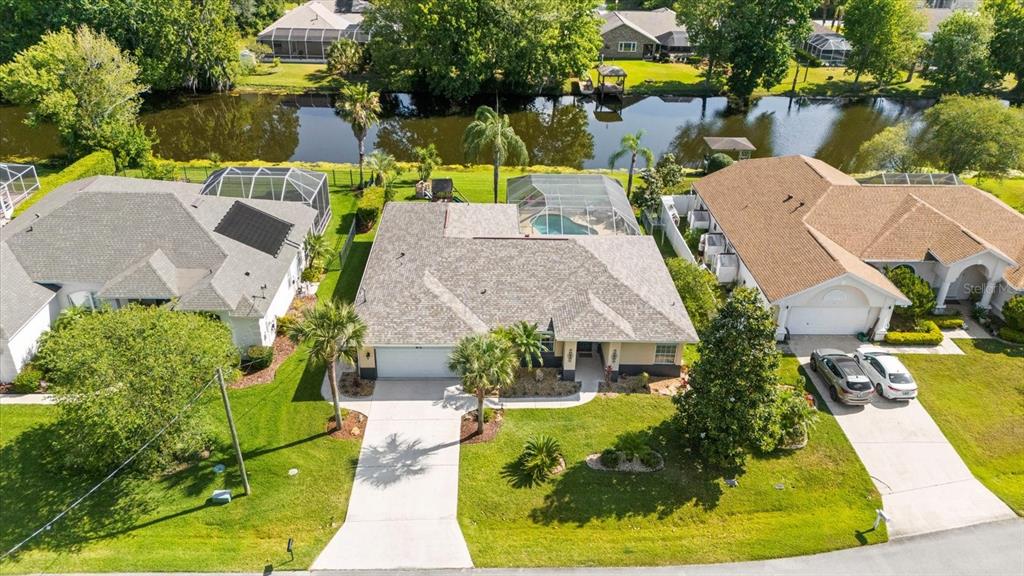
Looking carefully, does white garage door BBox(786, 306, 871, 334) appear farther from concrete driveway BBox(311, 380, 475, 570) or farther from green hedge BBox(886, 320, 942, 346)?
concrete driveway BBox(311, 380, 475, 570)

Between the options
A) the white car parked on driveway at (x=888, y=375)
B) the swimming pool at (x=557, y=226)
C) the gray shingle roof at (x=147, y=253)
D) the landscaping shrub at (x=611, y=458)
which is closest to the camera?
the landscaping shrub at (x=611, y=458)

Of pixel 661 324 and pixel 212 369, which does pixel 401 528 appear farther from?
pixel 661 324

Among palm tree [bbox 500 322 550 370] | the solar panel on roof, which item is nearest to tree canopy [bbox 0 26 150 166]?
the solar panel on roof

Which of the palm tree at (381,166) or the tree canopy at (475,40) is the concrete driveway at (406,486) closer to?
the palm tree at (381,166)

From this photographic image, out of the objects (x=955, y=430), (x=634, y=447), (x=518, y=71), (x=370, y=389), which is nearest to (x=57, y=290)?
(x=370, y=389)

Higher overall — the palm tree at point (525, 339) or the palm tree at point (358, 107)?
the palm tree at point (358, 107)

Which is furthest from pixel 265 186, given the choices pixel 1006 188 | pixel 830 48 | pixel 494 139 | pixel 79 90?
pixel 830 48

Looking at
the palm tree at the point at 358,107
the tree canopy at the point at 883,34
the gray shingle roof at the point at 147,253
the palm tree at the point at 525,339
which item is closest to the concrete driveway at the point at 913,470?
the palm tree at the point at 525,339
